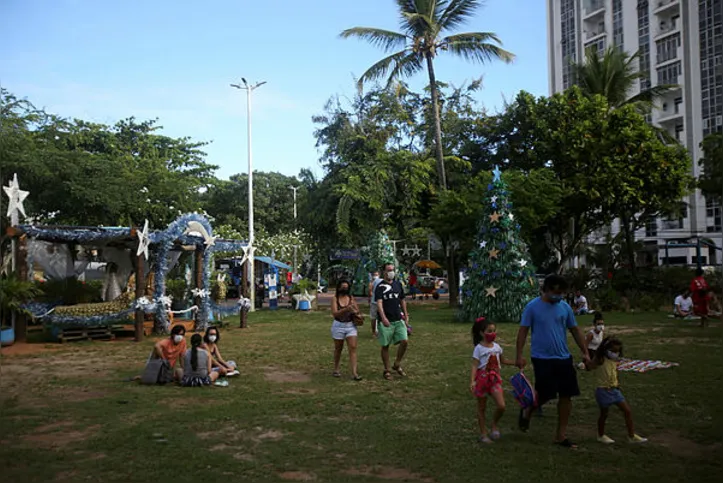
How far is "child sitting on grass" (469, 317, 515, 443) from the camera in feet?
20.6

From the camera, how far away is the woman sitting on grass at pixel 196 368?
9438 millimetres

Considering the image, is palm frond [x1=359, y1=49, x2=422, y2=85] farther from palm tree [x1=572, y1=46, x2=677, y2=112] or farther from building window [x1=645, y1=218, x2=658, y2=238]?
building window [x1=645, y1=218, x2=658, y2=238]

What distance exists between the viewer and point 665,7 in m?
47.4

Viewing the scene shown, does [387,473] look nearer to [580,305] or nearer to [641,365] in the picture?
[641,365]

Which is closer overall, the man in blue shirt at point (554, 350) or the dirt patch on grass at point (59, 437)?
the man in blue shirt at point (554, 350)

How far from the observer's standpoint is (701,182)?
26125 mm

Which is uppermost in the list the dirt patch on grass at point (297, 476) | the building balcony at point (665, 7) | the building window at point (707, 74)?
the building balcony at point (665, 7)

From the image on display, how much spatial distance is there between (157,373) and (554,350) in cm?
607

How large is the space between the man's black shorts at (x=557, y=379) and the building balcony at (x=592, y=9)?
177 feet

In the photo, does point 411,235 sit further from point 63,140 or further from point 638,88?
point 638,88

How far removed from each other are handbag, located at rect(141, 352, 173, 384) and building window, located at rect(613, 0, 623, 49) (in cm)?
5098

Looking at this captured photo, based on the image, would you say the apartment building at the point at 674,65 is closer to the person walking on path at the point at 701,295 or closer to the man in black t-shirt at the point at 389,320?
the person walking on path at the point at 701,295

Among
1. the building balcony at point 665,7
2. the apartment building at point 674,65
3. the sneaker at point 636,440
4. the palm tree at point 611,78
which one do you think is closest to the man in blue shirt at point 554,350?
the sneaker at point 636,440

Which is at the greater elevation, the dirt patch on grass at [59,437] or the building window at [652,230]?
the building window at [652,230]
